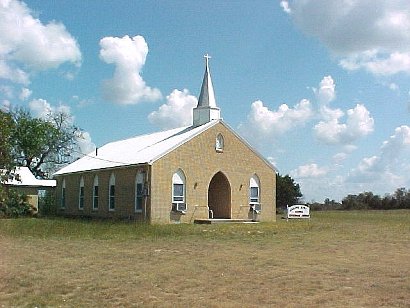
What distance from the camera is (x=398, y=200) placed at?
256 feet

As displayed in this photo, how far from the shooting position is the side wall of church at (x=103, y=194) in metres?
36.4

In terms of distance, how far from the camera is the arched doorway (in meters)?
38.7

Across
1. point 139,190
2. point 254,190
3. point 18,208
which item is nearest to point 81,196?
point 18,208

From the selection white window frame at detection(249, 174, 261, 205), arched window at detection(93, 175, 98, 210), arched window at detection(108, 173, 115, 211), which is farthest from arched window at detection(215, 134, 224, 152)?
arched window at detection(93, 175, 98, 210)

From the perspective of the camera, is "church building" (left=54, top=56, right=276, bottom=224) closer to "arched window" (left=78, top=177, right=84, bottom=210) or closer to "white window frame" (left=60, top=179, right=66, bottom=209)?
"arched window" (left=78, top=177, right=84, bottom=210)

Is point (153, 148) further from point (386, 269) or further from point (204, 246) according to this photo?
point (386, 269)

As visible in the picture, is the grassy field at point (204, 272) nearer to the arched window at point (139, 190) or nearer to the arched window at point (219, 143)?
the arched window at point (139, 190)

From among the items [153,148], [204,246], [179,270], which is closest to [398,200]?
[153,148]

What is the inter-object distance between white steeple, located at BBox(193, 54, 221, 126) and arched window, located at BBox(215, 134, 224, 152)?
249cm

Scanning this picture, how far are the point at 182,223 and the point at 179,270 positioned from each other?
808 inches

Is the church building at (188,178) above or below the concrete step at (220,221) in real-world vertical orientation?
above

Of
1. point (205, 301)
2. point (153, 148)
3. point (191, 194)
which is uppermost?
point (153, 148)

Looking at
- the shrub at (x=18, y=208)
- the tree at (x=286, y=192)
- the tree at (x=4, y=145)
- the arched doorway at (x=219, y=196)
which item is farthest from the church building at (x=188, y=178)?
the tree at (x=286, y=192)

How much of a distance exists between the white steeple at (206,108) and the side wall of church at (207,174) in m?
2.30
